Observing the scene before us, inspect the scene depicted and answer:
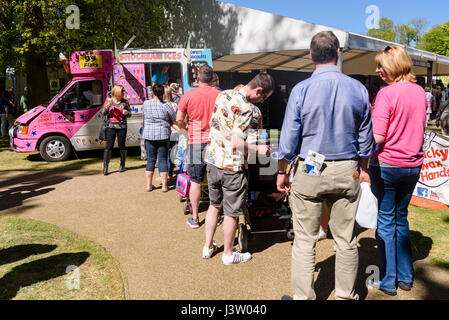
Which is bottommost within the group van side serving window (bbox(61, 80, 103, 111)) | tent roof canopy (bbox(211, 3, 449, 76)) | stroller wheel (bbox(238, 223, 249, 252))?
stroller wheel (bbox(238, 223, 249, 252))

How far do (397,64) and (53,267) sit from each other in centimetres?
370

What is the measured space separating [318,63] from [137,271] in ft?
8.45

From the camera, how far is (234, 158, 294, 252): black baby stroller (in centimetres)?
435

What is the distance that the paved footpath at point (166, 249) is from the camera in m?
3.40

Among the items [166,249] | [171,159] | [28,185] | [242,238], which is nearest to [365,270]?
[242,238]

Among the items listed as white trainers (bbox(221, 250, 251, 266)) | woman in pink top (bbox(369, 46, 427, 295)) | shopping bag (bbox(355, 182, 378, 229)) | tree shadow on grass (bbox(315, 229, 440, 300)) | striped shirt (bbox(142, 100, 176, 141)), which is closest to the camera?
shopping bag (bbox(355, 182, 378, 229))

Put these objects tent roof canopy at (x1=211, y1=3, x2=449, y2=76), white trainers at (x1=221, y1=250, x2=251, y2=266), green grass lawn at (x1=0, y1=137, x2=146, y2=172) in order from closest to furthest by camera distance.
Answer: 1. white trainers at (x1=221, y1=250, x2=251, y2=266)
2. green grass lawn at (x1=0, y1=137, x2=146, y2=172)
3. tent roof canopy at (x1=211, y1=3, x2=449, y2=76)

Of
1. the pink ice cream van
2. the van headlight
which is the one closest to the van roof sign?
the pink ice cream van

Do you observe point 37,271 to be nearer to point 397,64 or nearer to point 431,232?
point 397,64

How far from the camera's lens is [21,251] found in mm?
4270

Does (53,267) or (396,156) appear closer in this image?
(396,156)

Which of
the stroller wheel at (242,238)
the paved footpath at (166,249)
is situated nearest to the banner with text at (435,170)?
the paved footpath at (166,249)

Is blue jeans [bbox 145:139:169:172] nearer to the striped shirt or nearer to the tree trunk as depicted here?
the striped shirt

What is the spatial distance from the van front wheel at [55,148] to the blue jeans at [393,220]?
8741 mm
